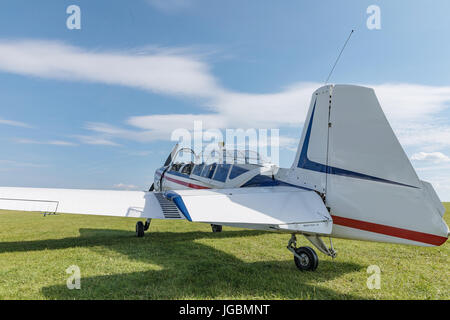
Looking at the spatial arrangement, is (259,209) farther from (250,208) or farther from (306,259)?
(306,259)

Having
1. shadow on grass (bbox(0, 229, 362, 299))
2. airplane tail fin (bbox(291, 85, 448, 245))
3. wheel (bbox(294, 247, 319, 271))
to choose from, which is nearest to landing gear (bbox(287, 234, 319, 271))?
wheel (bbox(294, 247, 319, 271))

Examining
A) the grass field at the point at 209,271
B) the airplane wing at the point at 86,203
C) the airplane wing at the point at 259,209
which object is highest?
the airplane wing at the point at 259,209

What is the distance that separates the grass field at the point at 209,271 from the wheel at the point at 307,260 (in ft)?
0.48

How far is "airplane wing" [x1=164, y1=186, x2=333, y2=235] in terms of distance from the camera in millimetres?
3875

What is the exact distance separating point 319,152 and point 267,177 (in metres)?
1.65

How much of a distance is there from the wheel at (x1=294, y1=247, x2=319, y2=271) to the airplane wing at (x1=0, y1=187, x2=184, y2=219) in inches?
122

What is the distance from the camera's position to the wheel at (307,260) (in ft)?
16.9

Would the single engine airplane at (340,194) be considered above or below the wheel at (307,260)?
above

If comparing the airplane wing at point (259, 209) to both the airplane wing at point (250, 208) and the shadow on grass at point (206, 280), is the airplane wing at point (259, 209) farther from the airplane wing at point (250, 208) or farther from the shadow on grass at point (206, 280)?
the shadow on grass at point (206, 280)

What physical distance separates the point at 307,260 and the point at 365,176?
1.91 metres

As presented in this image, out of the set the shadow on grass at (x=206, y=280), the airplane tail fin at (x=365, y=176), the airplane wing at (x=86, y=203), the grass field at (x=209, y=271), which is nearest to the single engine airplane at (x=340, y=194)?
the airplane tail fin at (x=365, y=176)

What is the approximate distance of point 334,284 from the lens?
4.56m
